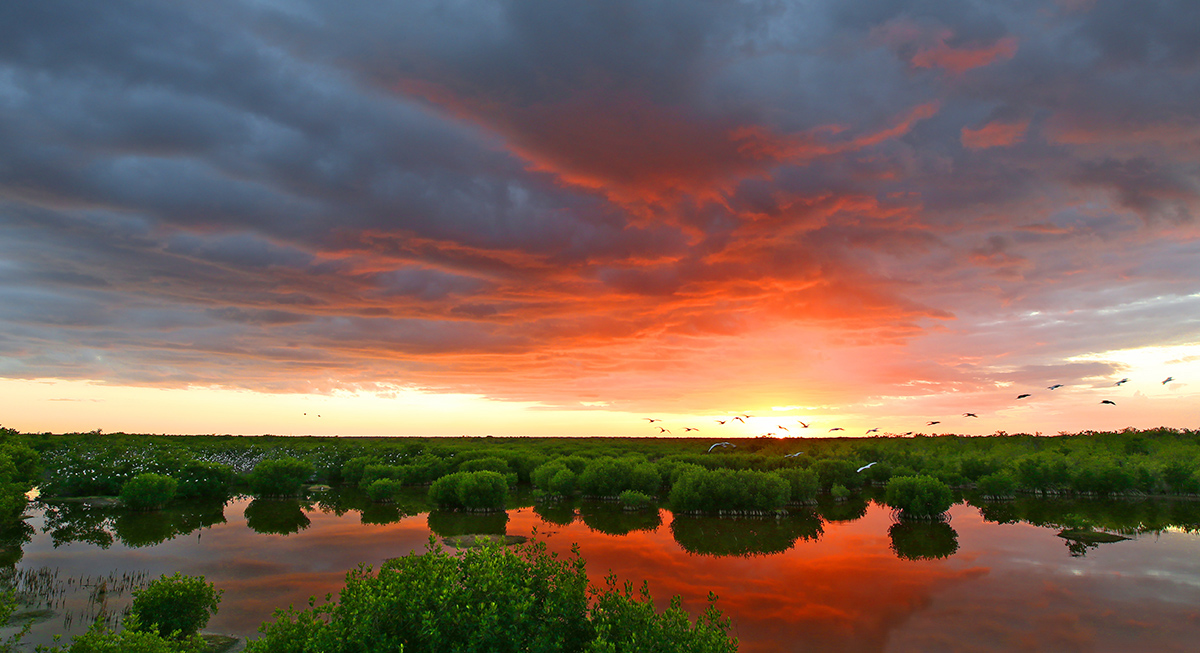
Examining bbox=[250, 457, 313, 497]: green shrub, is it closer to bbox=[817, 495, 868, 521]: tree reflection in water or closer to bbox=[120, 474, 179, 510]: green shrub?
bbox=[120, 474, 179, 510]: green shrub

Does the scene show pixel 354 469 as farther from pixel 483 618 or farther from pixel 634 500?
pixel 483 618

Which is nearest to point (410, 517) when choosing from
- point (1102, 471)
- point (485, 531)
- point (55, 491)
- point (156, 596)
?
point (485, 531)

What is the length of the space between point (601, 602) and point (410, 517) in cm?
4642

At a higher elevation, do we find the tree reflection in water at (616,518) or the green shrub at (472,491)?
the green shrub at (472,491)

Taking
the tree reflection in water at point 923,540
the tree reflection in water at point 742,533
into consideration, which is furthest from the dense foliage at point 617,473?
the tree reflection in water at point 923,540

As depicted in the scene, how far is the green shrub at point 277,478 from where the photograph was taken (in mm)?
Result: 65562

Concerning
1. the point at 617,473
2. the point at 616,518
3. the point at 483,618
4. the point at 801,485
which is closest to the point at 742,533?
the point at 616,518

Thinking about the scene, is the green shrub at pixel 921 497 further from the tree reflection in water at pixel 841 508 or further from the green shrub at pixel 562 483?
the green shrub at pixel 562 483

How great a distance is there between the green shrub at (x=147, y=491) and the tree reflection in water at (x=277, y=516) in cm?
695

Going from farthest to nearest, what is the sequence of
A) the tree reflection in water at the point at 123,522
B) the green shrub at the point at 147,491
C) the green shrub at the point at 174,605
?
the green shrub at the point at 147,491
the tree reflection in water at the point at 123,522
the green shrub at the point at 174,605

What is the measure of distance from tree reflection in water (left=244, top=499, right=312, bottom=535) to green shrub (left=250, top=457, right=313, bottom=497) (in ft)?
7.42

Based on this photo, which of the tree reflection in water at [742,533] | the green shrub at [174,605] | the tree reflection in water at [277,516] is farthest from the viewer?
the tree reflection in water at [277,516]

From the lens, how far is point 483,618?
10164 millimetres

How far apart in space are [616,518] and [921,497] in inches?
1084
